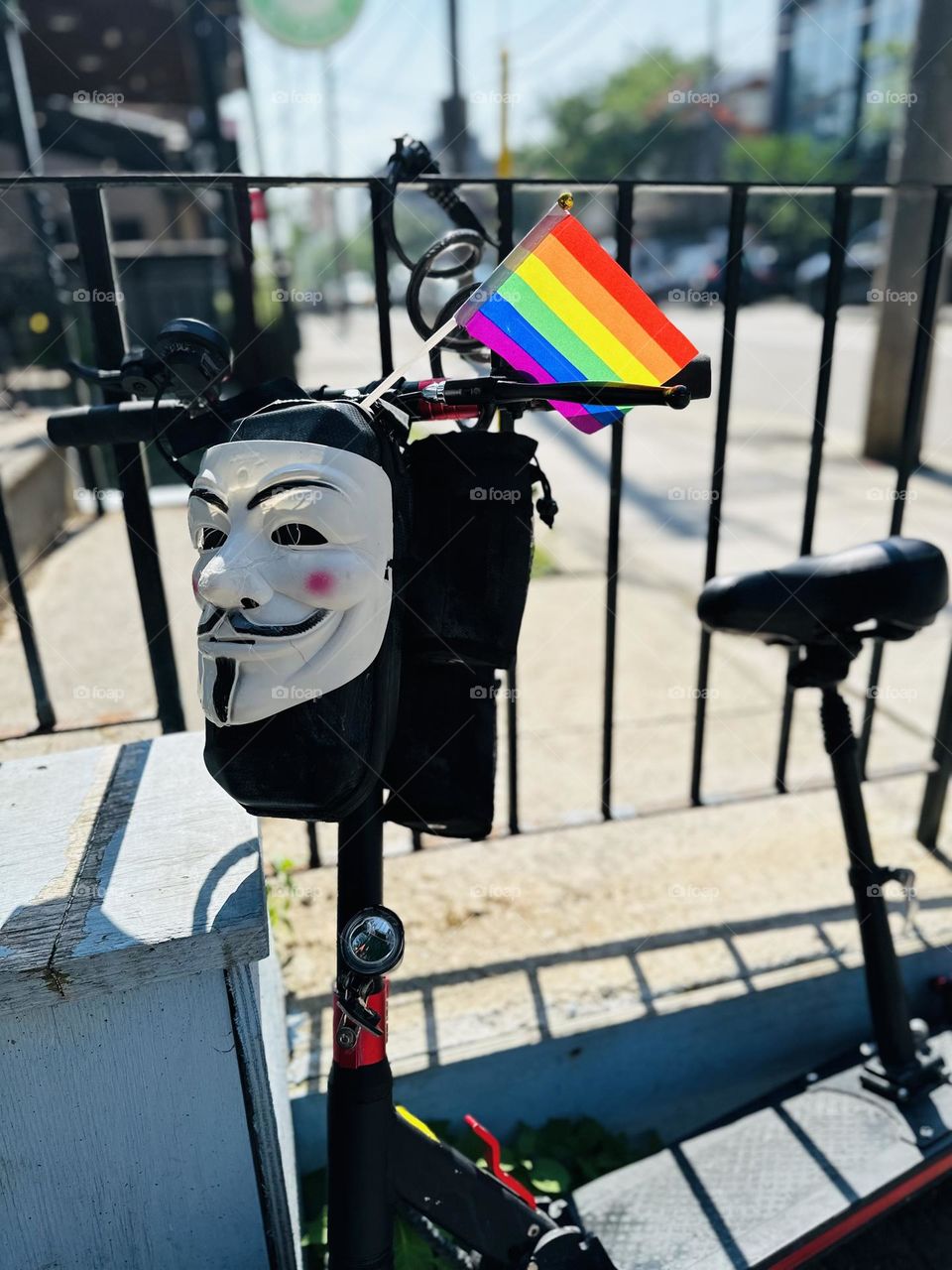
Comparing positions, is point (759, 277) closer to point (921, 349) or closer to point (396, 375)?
point (921, 349)

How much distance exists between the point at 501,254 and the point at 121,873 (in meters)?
1.29

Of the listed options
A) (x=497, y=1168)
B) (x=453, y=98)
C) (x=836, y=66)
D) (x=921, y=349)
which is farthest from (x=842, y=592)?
(x=836, y=66)

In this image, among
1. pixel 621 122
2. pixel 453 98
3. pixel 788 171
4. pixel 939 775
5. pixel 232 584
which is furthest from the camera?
pixel 621 122

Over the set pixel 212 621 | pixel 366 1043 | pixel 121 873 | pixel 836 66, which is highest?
pixel 836 66

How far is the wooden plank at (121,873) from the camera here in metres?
1.29

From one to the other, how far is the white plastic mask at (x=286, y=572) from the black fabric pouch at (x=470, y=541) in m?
0.16

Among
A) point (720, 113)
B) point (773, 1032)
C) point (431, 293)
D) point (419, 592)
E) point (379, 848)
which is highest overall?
point (720, 113)

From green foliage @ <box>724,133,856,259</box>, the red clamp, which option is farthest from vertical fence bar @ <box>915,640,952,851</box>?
green foliage @ <box>724,133,856,259</box>

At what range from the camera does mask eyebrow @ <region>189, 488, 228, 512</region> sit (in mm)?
1138

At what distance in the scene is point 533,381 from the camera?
1228 mm

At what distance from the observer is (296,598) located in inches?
43.6

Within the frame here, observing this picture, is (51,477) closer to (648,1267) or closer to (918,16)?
(648,1267)

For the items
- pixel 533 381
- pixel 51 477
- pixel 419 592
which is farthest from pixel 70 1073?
pixel 51 477

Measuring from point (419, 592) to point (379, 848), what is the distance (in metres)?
0.38
